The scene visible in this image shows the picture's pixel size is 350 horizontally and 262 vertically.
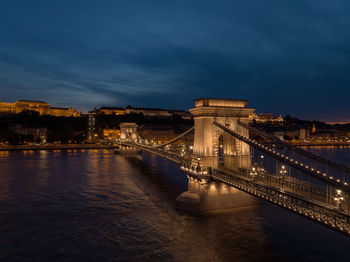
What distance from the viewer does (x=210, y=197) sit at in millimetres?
18562

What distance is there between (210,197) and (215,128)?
15.2 ft

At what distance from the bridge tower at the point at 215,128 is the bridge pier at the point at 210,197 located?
1.16 metres

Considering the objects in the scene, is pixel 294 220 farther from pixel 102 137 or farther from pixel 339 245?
A: pixel 102 137

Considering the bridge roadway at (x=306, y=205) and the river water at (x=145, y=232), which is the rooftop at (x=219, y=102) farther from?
the river water at (x=145, y=232)

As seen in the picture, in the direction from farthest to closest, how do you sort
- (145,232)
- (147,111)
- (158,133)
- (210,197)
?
1. (147,111)
2. (158,133)
3. (210,197)
4. (145,232)

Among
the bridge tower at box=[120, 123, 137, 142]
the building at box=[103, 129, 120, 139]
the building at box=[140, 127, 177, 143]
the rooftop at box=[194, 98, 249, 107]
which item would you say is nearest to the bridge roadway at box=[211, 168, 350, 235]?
the rooftop at box=[194, 98, 249, 107]

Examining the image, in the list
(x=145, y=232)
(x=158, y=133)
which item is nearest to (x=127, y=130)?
(x=158, y=133)

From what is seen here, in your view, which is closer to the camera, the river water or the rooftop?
the river water

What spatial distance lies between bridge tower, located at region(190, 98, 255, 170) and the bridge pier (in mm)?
1156

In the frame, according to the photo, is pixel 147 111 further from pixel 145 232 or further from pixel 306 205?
pixel 306 205

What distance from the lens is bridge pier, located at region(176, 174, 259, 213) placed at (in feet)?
60.7

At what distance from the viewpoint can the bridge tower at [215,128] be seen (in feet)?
63.8

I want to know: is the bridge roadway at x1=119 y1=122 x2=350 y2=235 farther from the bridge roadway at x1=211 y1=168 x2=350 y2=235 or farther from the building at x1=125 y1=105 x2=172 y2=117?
the building at x1=125 y1=105 x2=172 y2=117

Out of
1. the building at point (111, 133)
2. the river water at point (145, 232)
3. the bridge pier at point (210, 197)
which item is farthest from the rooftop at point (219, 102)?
the building at point (111, 133)
